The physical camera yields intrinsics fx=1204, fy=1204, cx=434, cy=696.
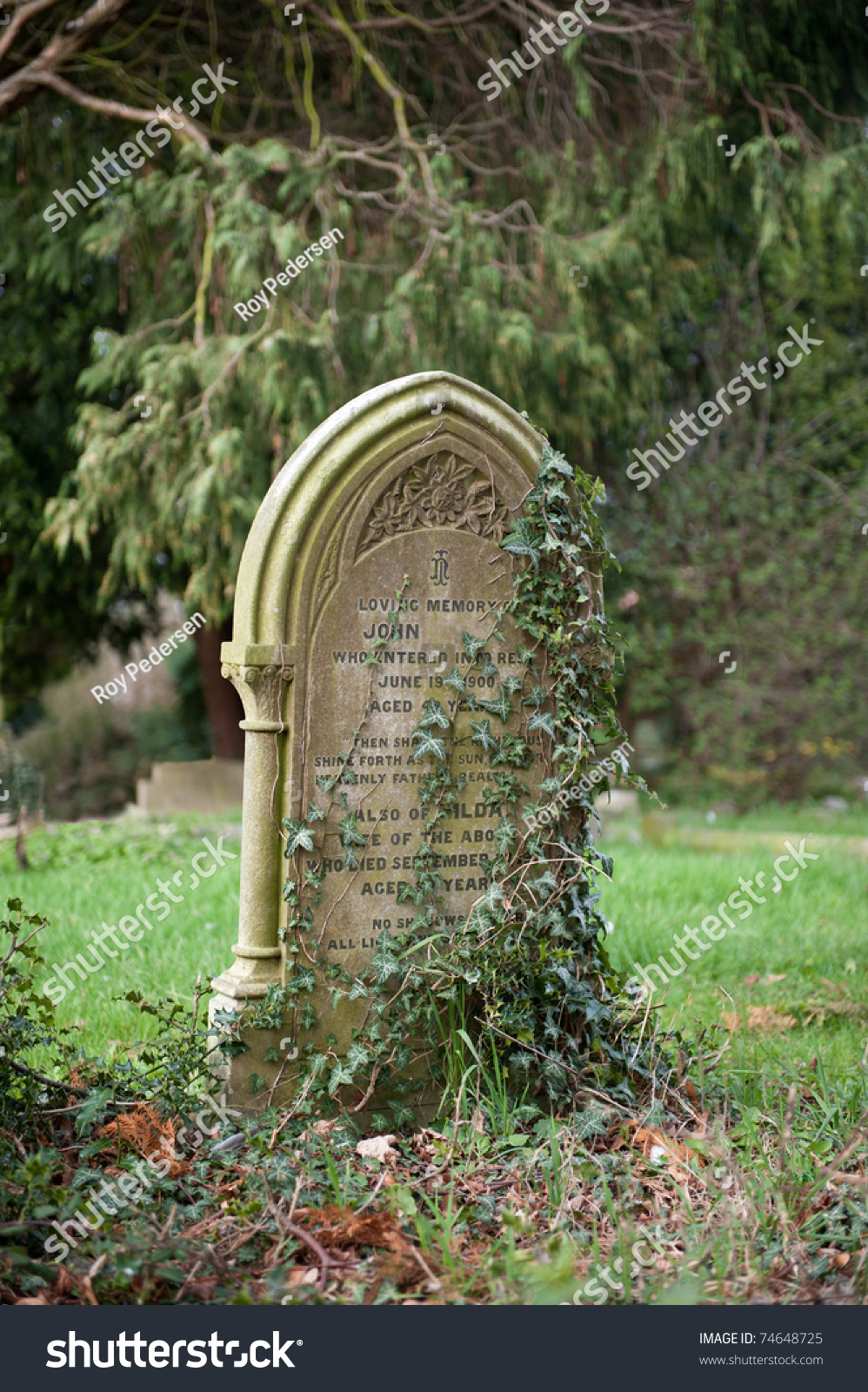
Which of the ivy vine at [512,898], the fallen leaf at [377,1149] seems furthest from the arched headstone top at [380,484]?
the fallen leaf at [377,1149]

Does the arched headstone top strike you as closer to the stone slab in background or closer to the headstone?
the headstone

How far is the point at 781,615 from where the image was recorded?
1119 centimetres

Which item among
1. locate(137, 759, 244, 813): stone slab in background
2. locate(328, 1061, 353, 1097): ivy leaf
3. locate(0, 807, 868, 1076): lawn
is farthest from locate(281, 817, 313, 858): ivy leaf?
locate(137, 759, 244, 813): stone slab in background

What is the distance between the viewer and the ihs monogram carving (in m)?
3.86

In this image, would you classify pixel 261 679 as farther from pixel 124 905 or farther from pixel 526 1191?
pixel 124 905

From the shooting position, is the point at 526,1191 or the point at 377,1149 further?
the point at 377,1149

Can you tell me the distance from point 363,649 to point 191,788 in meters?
8.10

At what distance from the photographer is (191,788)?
37.9ft

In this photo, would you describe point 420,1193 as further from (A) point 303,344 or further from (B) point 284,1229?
(A) point 303,344

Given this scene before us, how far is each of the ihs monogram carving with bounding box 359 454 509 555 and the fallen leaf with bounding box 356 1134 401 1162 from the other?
180 cm

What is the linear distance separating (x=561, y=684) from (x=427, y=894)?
0.82 m

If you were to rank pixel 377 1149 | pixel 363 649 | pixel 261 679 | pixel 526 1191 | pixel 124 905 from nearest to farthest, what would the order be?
pixel 526 1191, pixel 377 1149, pixel 261 679, pixel 363 649, pixel 124 905

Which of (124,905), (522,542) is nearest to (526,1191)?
(522,542)

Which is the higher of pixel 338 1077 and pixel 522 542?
pixel 522 542
